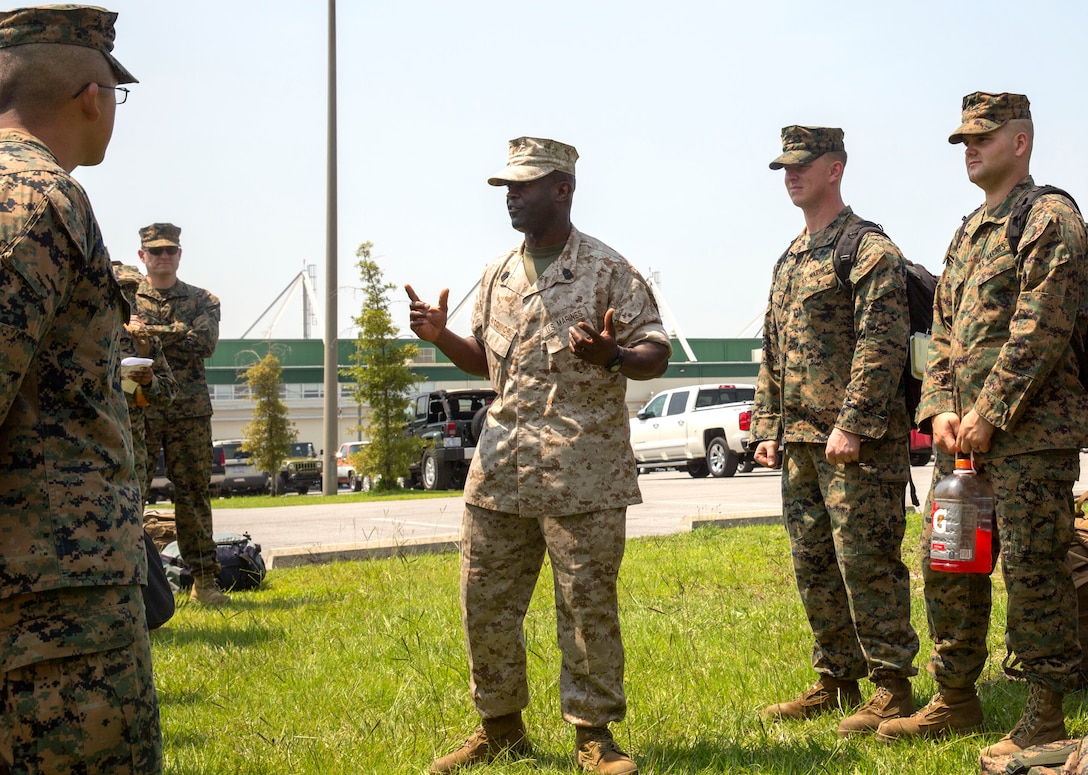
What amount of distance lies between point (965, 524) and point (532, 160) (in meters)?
2.10

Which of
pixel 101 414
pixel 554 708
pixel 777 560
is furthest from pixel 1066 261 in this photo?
pixel 777 560

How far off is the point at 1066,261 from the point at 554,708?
106 inches

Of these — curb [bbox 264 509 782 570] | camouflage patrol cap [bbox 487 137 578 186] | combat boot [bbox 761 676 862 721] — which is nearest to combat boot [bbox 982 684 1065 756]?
combat boot [bbox 761 676 862 721]

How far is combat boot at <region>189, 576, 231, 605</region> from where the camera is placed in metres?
7.96

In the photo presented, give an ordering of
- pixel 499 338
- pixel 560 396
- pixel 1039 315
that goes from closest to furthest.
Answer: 1. pixel 1039 315
2. pixel 560 396
3. pixel 499 338

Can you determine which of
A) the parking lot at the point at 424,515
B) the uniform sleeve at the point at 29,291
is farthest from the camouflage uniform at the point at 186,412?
the uniform sleeve at the point at 29,291

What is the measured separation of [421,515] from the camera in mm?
15391

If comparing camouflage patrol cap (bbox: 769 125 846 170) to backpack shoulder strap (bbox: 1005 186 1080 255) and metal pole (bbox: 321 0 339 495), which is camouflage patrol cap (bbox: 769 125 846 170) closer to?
backpack shoulder strap (bbox: 1005 186 1080 255)

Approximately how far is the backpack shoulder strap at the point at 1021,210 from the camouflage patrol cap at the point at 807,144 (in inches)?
36.3

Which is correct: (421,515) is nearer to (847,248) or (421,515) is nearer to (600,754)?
(847,248)

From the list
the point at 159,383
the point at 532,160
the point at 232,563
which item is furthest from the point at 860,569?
the point at 232,563

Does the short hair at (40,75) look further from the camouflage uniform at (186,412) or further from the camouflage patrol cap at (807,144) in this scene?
the camouflage uniform at (186,412)

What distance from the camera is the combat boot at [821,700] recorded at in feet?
15.9

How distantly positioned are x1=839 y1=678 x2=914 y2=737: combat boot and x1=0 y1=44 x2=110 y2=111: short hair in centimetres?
358
